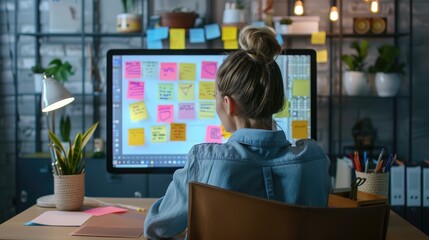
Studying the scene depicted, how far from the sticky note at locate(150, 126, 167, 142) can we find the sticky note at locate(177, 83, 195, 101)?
0.35 feet

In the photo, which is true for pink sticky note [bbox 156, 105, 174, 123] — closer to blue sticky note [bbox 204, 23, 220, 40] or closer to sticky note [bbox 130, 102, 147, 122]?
sticky note [bbox 130, 102, 147, 122]

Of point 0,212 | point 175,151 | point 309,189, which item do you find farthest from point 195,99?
point 0,212

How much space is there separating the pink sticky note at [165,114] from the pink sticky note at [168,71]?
9cm

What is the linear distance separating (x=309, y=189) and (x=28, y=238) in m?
0.68

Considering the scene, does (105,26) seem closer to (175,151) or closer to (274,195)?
(175,151)

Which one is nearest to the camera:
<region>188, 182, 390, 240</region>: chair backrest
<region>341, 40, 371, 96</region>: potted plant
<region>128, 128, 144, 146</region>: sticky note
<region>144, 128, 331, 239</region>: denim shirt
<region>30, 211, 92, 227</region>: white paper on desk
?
<region>188, 182, 390, 240</region>: chair backrest

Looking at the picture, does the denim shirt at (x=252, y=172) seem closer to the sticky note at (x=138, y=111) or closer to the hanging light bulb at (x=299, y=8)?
the sticky note at (x=138, y=111)

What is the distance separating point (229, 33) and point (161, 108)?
7.36 ft

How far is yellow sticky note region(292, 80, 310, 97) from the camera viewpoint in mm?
1881

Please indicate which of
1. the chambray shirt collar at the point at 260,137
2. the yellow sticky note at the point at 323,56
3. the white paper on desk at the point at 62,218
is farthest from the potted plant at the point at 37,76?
the chambray shirt collar at the point at 260,137

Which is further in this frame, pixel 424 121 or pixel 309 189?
pixel 424 121

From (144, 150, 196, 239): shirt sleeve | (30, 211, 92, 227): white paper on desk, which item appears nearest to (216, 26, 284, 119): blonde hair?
(144, 150, 196, 239): shirt sleeve

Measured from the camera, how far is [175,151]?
1.86m

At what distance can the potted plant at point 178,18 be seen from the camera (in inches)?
157
